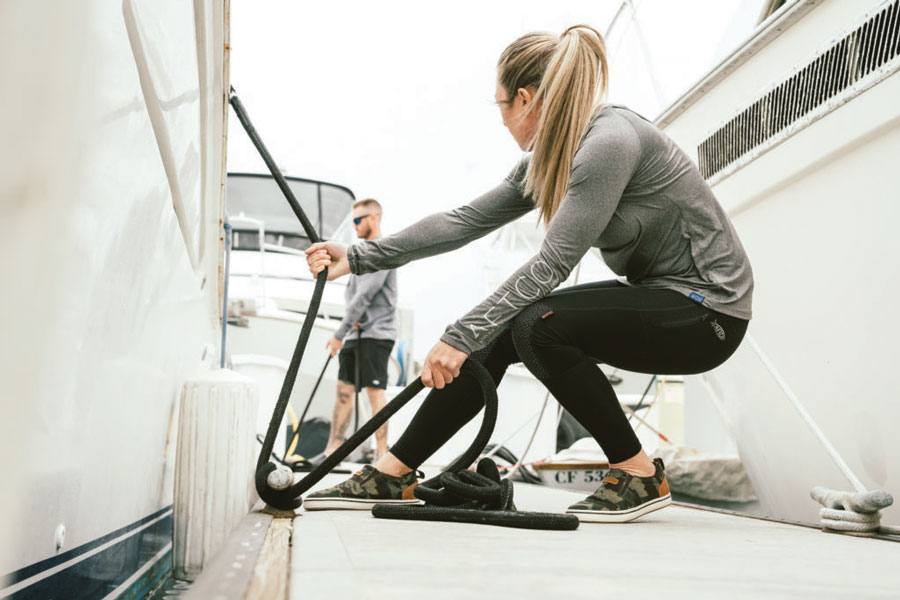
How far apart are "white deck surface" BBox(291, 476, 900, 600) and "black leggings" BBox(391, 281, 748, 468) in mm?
223

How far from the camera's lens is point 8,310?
660 millimetres

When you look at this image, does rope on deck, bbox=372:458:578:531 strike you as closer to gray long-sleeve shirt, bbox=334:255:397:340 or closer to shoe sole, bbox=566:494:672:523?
shoe sole, bbox=566:494:672:523

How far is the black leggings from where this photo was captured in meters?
1.58

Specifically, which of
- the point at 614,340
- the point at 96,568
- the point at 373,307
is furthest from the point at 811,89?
the point at 373,307

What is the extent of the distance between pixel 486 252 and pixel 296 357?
240 inches

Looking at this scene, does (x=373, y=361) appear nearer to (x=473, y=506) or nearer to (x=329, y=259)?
(x=329, y=259)

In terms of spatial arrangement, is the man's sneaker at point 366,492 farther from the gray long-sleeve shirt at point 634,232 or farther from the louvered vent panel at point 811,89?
the louvered vent panel at point 811,89

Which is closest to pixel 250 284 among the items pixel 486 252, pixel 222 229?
pixel 486 252

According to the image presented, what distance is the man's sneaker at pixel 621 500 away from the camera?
1555mm

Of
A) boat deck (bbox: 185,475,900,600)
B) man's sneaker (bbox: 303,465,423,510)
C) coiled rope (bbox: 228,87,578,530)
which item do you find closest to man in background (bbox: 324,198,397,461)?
man's sneaker (bbox: 303,465,423,510)

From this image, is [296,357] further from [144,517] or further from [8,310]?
[8,310]

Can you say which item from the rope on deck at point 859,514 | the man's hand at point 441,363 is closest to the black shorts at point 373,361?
the man's hand at point 441,363

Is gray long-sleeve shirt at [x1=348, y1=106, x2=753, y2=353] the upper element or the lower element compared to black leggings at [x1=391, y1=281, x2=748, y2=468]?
upper

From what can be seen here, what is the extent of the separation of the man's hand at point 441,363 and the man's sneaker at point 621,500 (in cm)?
37
